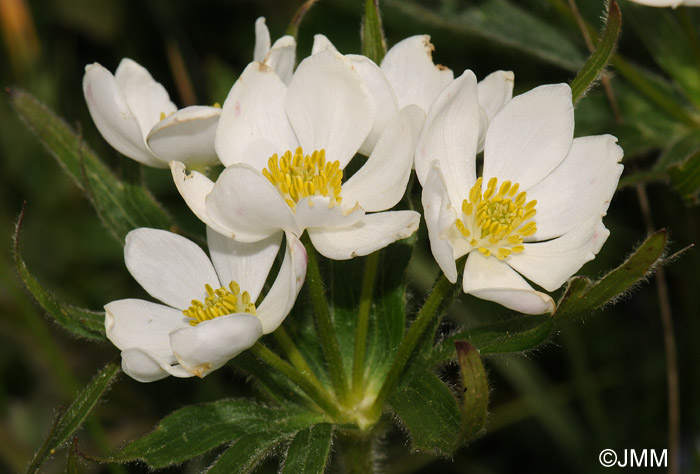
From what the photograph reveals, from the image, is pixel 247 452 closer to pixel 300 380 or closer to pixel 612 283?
pixel 300 380

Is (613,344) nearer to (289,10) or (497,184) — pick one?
(497,184)

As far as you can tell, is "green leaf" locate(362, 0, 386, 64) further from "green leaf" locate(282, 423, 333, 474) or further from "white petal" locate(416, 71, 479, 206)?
"green leaf" locate(282, 423, 333, 474)

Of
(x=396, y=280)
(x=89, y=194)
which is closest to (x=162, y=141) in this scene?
(x=89, y=194)

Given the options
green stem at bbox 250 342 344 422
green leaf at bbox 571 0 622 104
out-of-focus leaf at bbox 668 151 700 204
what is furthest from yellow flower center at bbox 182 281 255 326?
out-of-focus leaf at bbox 668 151 700 204

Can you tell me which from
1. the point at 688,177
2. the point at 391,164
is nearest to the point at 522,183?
the point at 391,164

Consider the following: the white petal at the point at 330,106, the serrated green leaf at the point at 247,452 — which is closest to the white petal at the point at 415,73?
the white petal at the point at 330,106

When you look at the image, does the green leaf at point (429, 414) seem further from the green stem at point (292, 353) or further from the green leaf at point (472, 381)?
the green stem at point (292, 353)
